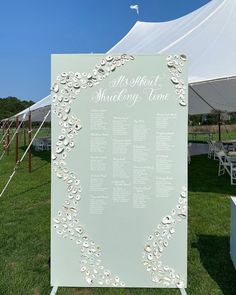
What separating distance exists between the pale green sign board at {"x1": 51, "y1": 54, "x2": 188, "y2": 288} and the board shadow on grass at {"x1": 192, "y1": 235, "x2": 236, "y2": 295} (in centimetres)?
45

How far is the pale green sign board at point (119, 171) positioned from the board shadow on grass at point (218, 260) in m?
0.45

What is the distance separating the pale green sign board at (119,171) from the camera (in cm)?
317

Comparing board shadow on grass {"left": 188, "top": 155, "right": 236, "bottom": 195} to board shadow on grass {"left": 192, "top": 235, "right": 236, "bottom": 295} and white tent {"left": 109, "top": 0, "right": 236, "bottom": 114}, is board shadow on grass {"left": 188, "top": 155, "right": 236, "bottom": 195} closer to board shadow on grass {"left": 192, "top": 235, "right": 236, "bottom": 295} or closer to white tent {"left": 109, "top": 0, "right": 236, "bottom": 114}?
white tent {"left": 109, "top": 0, "right": 236, "bottom": 114}

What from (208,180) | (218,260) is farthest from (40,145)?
(218,260)

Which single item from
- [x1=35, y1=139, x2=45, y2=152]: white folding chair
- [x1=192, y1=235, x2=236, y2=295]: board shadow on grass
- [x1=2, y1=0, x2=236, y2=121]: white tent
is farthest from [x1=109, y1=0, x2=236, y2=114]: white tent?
[x1=35, y1=139, x2=45, y2=152]: white folding chair

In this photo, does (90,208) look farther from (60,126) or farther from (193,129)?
(193,129)

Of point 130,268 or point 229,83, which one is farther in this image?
point 229,83

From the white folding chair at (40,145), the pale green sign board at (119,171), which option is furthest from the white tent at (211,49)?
the white folding chair at (40,145)

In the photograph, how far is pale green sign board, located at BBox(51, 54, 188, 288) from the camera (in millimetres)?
3172

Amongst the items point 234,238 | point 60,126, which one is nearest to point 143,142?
point 60,126

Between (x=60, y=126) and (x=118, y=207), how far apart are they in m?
0.79

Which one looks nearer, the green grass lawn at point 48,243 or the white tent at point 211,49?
the green grass lawn at point 48,243

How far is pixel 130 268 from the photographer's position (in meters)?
3.25

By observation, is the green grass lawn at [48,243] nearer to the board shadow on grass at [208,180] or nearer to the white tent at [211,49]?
the board shadow on grass at [208,180]
